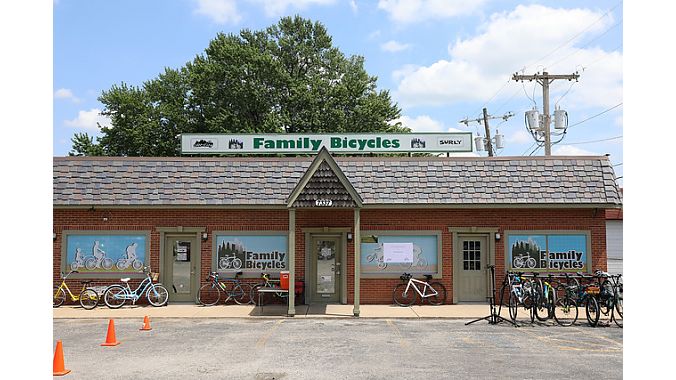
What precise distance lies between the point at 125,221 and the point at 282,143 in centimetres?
647

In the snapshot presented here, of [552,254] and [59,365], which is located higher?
[552,254]

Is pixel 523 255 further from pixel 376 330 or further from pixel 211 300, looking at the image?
pixel 211 300

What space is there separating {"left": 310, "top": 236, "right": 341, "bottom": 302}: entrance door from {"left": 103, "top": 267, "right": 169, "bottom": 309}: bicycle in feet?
14.9

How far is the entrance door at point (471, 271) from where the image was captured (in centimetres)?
1894

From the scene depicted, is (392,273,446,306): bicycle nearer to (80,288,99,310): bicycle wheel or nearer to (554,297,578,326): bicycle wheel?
(554,297,578,326): bicycle wheel

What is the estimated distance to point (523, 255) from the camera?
62.0 ft

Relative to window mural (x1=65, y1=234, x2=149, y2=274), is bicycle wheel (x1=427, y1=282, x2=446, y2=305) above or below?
below

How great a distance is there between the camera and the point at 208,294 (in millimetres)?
18656

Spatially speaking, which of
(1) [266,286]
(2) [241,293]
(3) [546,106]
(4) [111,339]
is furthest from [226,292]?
(3) [546,106]

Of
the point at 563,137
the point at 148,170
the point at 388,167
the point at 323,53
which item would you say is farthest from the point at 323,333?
the point at 323,53

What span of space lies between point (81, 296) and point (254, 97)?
25657 mm

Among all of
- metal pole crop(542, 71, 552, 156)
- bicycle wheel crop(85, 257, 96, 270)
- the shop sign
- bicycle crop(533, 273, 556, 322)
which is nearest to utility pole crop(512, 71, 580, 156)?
metal pole crop(542, 71, 552, 156)

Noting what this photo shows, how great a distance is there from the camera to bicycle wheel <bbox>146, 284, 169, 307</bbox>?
18203 mm

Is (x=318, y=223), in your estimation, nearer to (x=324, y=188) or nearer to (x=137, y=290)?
(x=324, y=188)
